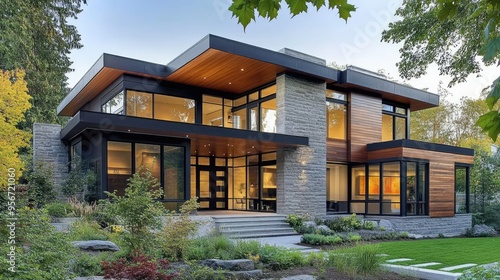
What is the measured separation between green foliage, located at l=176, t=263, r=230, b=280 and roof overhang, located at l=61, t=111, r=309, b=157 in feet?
21.7

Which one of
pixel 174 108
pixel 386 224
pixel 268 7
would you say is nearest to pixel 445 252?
pixel 386 224

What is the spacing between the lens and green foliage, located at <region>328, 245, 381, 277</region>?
6.17 meters

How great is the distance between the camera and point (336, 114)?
16469mm

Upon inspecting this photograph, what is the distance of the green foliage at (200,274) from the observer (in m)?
5.47

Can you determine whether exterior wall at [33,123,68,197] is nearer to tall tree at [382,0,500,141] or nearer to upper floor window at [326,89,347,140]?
upper floor window at [326,89,347,140]

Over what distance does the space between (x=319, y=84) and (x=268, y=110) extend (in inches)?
95.5

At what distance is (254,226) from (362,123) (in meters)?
7.71

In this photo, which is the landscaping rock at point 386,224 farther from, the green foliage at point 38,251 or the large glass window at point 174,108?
the green foliage at point 38,251

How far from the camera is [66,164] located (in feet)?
51.2

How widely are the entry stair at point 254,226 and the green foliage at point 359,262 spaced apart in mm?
5378

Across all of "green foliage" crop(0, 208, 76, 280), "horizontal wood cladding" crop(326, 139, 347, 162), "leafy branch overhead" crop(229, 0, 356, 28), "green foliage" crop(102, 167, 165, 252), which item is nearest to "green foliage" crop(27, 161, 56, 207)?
"green foliage" crop(102, 167, 165, 252)

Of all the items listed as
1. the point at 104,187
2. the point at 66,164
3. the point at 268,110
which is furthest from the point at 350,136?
the point at 66,164

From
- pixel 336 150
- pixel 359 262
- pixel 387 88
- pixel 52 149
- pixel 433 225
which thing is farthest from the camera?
pixel 387 88

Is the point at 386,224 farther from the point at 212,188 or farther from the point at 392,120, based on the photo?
the point at 212,188
